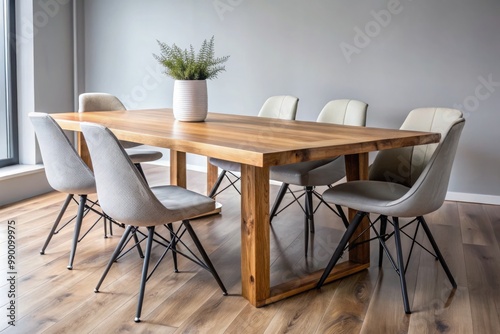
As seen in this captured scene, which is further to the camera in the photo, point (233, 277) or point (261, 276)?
point (233, 277)

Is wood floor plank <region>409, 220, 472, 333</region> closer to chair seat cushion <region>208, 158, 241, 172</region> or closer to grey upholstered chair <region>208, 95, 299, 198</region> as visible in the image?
chair seat cushion <region>208, 158, 241, 172</region>

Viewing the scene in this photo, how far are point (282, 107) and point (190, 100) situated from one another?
1.06 metres

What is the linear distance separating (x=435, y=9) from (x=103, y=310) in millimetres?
3451

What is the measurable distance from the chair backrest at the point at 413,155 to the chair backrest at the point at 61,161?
5.03 feet

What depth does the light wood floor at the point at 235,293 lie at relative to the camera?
6.58ft

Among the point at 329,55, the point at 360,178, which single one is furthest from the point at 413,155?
the point at 329,55

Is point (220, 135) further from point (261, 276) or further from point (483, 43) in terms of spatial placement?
point (483, 43)

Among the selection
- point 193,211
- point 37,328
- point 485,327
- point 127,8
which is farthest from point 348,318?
point 127,8

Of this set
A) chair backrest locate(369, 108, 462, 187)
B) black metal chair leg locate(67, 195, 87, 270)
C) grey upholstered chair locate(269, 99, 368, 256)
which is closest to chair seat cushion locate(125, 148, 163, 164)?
black metal chair leg locate(67, 195, 87, 270)

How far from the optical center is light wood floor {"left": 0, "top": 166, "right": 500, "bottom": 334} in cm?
201

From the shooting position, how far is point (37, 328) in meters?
1.94

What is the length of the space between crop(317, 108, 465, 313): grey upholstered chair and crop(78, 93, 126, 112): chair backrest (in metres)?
2.06

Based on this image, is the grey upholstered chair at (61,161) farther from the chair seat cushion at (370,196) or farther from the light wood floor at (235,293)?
→ the chair seat cushion at (370,196)

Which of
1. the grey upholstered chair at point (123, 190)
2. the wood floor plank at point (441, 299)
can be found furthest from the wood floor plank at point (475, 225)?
the grey upholstered chair at point (123, 190)
